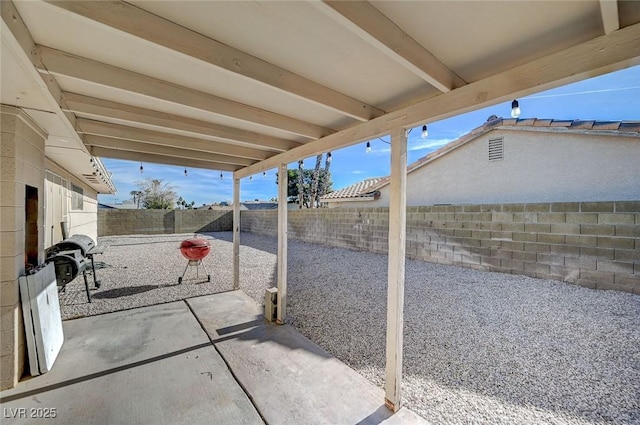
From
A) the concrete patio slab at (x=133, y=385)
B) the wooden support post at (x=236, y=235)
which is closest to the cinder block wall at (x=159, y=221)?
the wooden support post at (x=236, y=235)

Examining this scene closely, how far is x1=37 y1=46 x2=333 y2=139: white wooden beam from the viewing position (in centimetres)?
163

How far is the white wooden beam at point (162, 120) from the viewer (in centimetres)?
222

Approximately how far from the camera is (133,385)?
2.14 metres

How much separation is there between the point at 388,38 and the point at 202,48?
40.2 inches

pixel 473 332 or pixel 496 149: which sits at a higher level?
pixel 496 149

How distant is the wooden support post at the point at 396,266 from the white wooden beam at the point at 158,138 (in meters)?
2.35

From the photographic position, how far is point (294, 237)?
11.8m

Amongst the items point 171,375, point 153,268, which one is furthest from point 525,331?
point 153,268

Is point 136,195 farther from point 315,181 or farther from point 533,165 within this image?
point 533,165

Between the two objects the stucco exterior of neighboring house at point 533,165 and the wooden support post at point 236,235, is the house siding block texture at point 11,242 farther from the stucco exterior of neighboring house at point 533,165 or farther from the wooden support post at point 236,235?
the stucco exterior of neighboring house at point 533,165

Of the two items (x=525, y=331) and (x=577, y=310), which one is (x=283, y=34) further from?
(x=577, y=310)

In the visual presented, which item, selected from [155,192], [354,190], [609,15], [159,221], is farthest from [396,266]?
[155,192]

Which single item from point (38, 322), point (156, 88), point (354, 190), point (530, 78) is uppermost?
point (354, 190)

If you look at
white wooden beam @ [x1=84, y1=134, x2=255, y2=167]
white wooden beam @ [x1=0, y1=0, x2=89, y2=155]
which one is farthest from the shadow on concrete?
white wooden beam @ [x1=84, y1=134, x2=255, y2=167]
